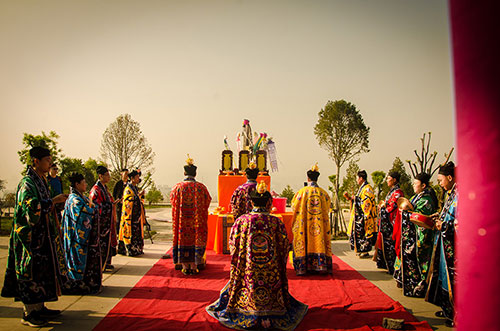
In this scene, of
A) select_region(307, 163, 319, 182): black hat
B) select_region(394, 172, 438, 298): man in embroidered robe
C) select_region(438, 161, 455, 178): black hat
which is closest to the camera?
select_region(438, 161, 455, 178): black hat

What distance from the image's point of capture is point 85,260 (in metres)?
4.89

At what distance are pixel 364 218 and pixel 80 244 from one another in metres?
6.14

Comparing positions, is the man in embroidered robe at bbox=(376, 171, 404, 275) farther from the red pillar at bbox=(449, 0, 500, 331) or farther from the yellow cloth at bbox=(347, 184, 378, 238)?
the red pillar at bbox=(449, 0, 500, 331)

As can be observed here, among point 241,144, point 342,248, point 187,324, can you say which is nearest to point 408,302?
point 187,324

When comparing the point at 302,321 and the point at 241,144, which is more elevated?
the point at 241,144

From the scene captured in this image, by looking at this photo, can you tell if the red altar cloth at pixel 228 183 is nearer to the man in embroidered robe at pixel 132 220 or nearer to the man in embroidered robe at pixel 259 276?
the man in embroidered robe at pixel 132 220

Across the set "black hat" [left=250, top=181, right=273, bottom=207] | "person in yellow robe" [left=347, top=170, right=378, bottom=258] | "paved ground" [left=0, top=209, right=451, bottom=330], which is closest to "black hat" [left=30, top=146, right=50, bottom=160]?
"paved ground" [left=0, top=209, right=451, bottom=330]

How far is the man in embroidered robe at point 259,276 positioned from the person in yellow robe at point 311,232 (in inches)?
81.9

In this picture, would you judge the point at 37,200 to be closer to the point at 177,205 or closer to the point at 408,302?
the point at 177,205

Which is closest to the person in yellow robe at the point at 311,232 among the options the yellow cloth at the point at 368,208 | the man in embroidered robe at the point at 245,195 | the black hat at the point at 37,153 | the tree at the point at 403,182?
the man in embroidered robe at the point at 245,195

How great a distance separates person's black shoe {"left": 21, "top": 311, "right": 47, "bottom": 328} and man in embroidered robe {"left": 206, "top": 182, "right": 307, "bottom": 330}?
6.94 feet

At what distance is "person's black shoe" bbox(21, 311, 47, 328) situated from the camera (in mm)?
3837

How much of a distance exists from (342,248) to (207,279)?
4559 mm

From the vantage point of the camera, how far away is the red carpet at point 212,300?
3908 millimetres
